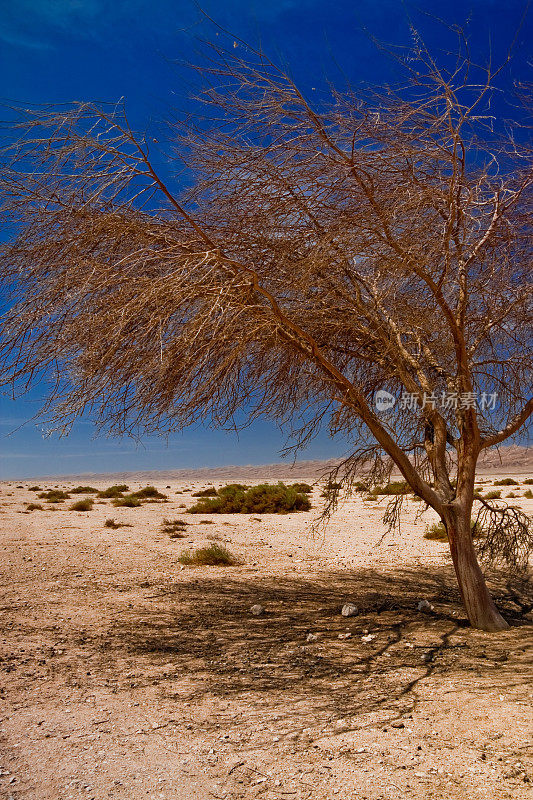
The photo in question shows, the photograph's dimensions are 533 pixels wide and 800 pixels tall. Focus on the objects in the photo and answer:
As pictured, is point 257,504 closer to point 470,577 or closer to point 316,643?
point 470,577

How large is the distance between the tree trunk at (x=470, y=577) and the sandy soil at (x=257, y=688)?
0.26 m

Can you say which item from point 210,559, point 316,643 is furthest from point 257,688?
point 210,559

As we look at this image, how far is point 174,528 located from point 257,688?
13.1 metres

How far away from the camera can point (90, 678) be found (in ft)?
19.3

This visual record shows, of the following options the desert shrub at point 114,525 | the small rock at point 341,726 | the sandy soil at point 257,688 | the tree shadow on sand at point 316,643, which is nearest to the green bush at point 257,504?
the desert shrub at point 114,525

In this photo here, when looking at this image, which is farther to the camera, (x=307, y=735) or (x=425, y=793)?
(x=307, y=735)

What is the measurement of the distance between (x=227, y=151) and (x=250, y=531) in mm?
13615

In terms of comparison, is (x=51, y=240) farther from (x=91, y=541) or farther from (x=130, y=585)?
(x=91, y=541)

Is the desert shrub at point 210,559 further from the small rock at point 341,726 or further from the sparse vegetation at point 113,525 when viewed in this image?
the small rock at point 341,726

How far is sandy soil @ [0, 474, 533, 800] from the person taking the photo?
3836mm

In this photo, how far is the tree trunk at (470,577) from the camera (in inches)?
291

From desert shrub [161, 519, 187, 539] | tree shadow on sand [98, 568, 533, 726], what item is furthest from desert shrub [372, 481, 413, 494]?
desert shrub [161, 519, 187, 539]

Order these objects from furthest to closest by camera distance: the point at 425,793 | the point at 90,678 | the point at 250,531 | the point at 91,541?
the point at 250,531
the point at 91,541
the point at 90,678
the point at 425,793

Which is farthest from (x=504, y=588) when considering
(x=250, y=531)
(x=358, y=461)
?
(x=250, y=531)
